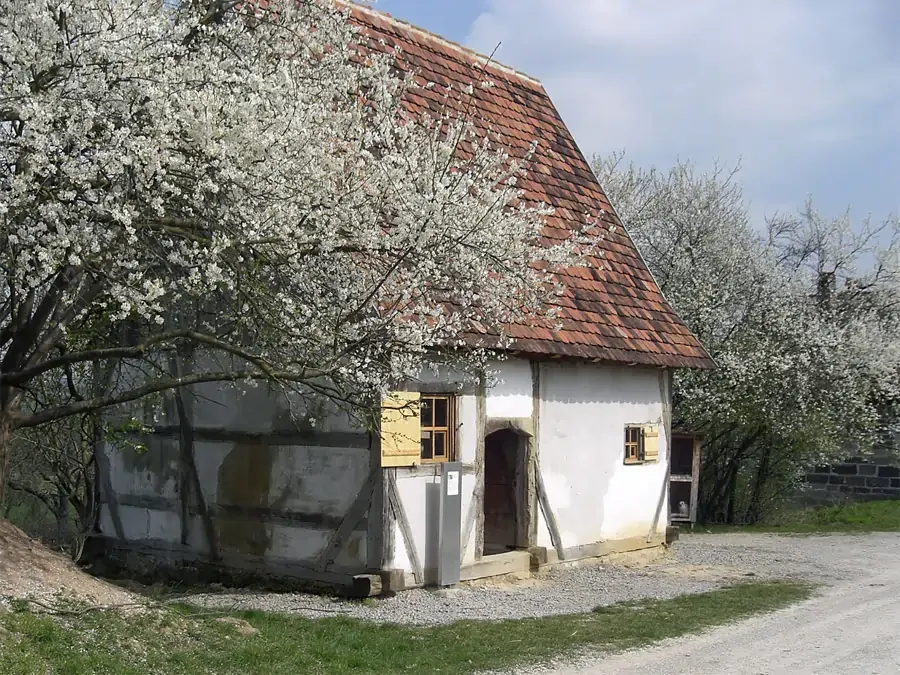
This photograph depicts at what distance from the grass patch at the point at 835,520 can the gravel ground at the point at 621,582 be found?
1509 millimetres

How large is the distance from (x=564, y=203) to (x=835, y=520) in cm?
1037

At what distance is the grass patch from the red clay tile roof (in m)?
6.19

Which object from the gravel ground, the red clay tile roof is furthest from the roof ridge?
the gravel ground

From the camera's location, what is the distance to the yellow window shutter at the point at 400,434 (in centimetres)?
1083

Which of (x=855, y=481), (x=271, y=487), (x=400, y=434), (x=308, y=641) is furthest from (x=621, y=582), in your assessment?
(x=855, y=481)

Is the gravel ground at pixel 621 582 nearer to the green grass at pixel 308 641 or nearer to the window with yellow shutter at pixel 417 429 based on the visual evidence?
the green grass at pixel 308 641

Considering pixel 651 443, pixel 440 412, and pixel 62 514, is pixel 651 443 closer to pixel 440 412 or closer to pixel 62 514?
pixel 440 412

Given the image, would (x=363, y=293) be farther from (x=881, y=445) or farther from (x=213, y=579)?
(x=881, y=445)

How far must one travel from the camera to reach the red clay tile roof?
13.6m

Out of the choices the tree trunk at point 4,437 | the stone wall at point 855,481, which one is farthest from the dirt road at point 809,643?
the stone wall at point 855,481

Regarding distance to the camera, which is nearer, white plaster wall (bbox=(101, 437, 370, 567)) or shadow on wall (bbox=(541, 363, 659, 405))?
white plaster wall (bbox=(101, 437, 370, 567))

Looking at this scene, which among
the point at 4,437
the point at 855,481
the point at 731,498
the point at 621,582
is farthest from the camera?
the point at 855,481

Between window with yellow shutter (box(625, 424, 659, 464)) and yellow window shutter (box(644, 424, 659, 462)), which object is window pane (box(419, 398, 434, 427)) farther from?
yellow window shutter (box(644, 424, 659, 462))

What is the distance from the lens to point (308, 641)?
855cm
